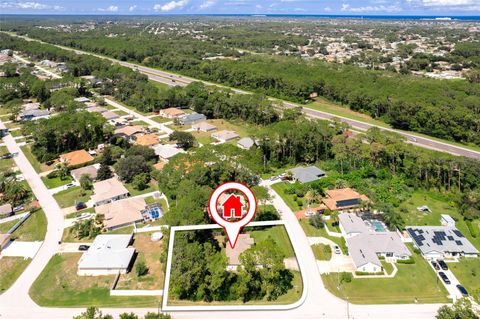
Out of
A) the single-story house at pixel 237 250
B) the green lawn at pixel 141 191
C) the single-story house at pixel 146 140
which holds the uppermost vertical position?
the single-story house at pixel 146 140

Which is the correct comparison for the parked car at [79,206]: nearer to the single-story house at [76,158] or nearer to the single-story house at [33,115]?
the single-story house at [76,158]

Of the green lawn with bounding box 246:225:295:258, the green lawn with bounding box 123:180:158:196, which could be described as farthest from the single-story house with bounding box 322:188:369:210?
the green lawn with bounding box 123:180:158:196

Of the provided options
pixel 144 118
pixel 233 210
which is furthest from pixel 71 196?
pixel 233 210

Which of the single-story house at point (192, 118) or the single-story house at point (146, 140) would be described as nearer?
the single-story house at point (146, 140)

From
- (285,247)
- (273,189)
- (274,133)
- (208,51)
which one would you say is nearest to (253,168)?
(273,189)

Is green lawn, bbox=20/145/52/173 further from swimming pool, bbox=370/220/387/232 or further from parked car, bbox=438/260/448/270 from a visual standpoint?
parked car, bbox=438/260/448/270

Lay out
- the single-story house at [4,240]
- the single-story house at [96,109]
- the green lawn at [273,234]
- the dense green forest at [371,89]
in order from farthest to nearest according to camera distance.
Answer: the single-story house at [96,109] < the dense green forest at [371,89] < the single-story house at [4,240] < the green lawn at [273,234]

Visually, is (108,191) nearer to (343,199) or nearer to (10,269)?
(10,269)

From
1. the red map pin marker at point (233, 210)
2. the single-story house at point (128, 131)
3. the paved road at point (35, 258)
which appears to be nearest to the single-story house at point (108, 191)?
the paved road at point (35, 258)
